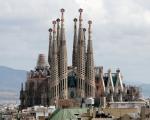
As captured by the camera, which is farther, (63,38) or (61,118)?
(63,38)

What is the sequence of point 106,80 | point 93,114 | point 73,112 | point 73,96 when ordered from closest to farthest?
point 93,114 < point 73,112 < point 73,96 < point 106,80

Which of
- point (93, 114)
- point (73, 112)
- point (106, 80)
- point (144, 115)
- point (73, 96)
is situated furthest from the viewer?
point (106, 80)

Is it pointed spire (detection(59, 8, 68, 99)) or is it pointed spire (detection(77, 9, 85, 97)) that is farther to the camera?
pointed spire (detection(77, 9, 85, 97))

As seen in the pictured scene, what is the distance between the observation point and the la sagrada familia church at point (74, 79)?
154 meters

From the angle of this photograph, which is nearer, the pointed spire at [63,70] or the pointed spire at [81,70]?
the pointed spire at [63,70]

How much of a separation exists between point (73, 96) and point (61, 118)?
253 ft

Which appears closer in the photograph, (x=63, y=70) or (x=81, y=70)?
(x=63, y=70)

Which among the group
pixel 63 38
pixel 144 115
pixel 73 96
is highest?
pixel 63 38

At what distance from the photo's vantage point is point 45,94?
518ft

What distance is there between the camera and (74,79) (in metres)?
159

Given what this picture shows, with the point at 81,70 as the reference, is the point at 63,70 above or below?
below

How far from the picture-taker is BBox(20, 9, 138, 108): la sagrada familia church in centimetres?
15438

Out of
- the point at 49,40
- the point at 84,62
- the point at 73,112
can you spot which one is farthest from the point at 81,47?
the point at 73,112

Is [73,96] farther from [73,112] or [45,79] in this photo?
[73,112]
